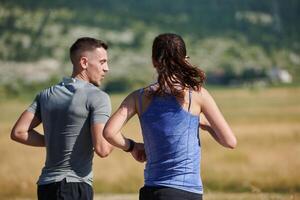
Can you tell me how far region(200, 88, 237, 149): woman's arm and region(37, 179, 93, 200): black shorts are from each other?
3.26 feet

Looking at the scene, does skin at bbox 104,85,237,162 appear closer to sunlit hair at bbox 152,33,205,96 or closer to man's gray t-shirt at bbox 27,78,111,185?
sunlit hair at bbox 152,33,205,96

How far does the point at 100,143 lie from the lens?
580 centimetres

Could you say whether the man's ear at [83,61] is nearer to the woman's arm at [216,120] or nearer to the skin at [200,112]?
the skin at [200,112]

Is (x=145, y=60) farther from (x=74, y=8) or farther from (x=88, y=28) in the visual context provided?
(x=74, y=8)

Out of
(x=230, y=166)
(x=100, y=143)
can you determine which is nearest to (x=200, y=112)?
(x=100, y=143)

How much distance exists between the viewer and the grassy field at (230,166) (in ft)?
68.9

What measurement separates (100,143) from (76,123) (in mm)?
224

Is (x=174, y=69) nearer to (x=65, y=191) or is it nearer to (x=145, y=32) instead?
(x=65, y=191)

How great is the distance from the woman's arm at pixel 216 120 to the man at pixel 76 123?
73 cm

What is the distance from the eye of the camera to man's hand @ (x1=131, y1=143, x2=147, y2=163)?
5652 mm

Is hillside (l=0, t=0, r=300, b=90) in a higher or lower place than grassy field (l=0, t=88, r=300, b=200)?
higher

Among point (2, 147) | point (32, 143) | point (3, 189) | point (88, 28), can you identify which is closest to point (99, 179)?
point (3, 189)

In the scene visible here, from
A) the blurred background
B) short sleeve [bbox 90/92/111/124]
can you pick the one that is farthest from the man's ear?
the blurred background

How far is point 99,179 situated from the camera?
26.7 m
